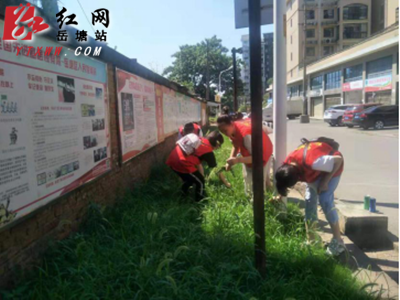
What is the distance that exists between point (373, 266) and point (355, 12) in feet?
173

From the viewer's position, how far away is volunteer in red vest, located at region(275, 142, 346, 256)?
347 centimetres

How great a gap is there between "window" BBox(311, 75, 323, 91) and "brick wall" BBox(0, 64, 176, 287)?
41.7 m

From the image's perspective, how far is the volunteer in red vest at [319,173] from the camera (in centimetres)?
347

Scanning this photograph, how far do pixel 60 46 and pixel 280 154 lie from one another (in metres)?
3.13

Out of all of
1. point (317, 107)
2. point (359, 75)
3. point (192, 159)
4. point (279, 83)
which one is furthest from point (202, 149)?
point (317, 107)

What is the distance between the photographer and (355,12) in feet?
158

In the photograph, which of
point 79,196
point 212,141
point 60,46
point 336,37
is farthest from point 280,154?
point 336,37

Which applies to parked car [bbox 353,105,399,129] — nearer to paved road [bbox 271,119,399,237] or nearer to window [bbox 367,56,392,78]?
paved road [bbox 271,119,399,237]

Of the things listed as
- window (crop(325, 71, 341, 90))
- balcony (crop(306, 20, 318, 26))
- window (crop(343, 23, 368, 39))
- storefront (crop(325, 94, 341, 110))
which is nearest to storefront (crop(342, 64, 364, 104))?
window (crop(325, 71, 341, 90))

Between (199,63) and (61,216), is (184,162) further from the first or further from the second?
(199,63)

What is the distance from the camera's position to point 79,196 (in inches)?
141

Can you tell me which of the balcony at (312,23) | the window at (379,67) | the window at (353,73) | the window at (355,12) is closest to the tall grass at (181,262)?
the window at (379,67)

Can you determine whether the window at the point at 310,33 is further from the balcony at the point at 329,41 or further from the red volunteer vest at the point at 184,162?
the red volunteer vest at the point at 184,162

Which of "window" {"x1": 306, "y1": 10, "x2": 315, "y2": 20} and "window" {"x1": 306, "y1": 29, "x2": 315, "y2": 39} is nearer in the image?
"window" {"x1": 306, "y1": 10, "x2": 315, "y2": 20}
